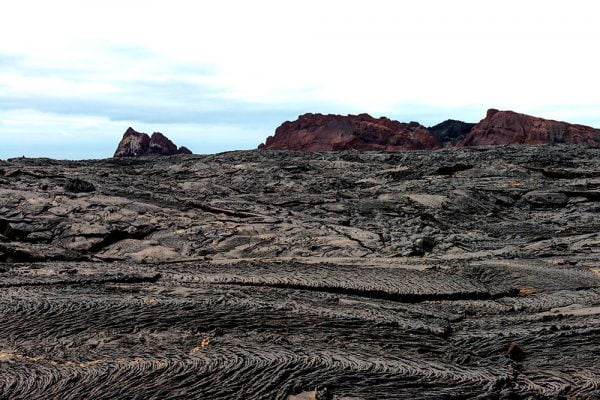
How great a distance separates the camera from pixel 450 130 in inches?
1854

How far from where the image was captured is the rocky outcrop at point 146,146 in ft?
112

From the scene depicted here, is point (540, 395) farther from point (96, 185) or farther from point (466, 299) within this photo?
point (96, 185)

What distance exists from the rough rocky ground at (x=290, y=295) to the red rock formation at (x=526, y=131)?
89.3 feet

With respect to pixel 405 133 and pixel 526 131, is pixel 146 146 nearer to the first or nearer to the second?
pixel 405 133

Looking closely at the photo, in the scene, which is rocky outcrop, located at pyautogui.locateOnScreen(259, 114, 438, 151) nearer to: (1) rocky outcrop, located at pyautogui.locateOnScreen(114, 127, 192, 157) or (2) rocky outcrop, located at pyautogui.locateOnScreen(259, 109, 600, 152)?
(2) rocky outcrop, located at pyautogui.locateOnScreen(259, 109, 600, 152)

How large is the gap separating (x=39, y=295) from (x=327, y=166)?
35.7 ft

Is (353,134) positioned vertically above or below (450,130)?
below

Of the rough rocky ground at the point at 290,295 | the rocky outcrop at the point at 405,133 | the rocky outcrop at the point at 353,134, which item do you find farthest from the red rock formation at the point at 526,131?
the rough rocky ground at the point at 290,295

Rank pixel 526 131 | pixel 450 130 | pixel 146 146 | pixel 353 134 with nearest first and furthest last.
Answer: pixel 146 146
pixel 526 131
pixel 353 134
pixel 450 130

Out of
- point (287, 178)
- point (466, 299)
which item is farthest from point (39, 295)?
point (287, 178)

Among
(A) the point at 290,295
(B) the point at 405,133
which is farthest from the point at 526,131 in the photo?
(A) the point at 290,295

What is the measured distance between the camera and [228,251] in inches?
289

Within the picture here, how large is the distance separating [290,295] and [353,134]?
34.1 metres

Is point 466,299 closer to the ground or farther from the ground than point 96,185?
closer to the ground
